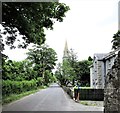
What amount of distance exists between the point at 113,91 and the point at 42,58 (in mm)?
93564

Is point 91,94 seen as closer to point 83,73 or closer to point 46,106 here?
point 46,106

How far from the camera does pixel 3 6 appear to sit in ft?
60.5

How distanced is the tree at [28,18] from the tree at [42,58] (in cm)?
7155

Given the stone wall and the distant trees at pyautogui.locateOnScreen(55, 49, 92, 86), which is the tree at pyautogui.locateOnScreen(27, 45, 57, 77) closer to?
the distant trees at pyautogui.locateOnScreen(55, 49, 92, 86)

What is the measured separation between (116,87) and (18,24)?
16264 millimetres

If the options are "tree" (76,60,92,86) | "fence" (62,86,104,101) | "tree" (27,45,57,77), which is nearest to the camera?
"fence" (62,86,104,101)

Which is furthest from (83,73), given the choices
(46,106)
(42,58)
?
(46,106)

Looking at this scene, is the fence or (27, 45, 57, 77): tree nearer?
the fence

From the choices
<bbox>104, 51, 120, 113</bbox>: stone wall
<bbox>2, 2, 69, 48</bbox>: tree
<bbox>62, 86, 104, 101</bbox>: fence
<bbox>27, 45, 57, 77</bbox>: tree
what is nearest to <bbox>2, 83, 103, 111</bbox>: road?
<bbox>62, 86, 104, 101</bbox>: fence

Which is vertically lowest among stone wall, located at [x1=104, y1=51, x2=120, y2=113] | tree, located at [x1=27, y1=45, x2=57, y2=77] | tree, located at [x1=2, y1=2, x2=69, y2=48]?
stone wall, located at [x1=104, y1=51, x2=120, y2=113]

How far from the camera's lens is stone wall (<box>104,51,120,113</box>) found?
4779 mm

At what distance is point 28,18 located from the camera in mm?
20047

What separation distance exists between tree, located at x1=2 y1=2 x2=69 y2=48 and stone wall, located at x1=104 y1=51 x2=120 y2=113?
1296 cm

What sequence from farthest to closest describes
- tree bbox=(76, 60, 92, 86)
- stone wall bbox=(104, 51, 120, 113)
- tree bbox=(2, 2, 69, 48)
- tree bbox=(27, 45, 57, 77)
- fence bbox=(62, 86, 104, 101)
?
tree bbox=(27, 45, 57, 77) → tree bbox=(76, 60, 92, 86) → fence bbox=(62, 86, 104, 101) → tree bbox=(2, 2, 69, 48) → stone wall bbox=(104, 51, 120, 113)
